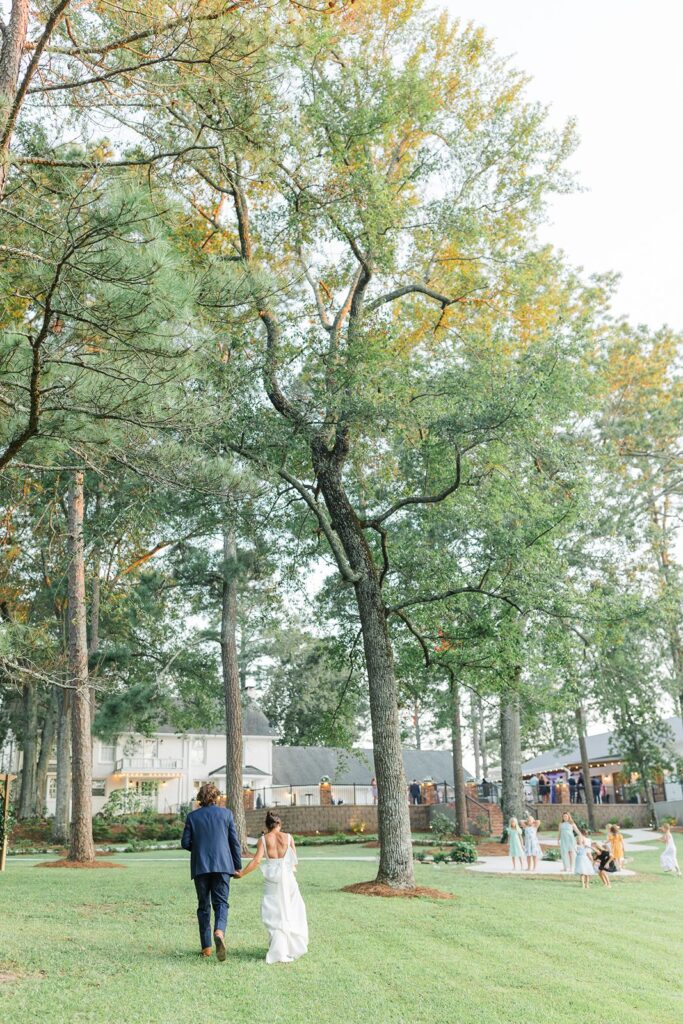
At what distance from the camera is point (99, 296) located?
594cm

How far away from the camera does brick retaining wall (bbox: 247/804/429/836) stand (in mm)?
26625

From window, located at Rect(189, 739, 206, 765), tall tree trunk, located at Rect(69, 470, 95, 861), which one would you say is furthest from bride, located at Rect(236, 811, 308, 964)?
window, located at Rect(189, 739, 206, 765)

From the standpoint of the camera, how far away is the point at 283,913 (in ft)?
21.7

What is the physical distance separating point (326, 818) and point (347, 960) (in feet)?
69.5

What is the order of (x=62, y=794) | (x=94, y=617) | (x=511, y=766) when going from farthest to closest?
1. (x=62, y=794)
2. (x=511, y=766)
3. (x=94, y=617)

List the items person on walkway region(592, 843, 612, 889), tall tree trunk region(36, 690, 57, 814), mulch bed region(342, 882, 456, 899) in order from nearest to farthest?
mulch bed region(342, 882, 456, 899)
person on walkway region(592, 843, 612, 889)
tall tree trunk region(36, 690, 57, 814)

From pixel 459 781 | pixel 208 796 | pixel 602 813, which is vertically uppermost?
pixel 208 796

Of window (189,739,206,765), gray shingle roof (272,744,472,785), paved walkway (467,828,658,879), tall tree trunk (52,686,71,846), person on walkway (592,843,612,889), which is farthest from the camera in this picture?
gray shingle roof (272,744,472,785)

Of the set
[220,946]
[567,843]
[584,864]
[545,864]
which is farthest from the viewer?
[545,864]

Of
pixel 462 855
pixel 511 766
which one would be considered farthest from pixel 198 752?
pixel 462 855

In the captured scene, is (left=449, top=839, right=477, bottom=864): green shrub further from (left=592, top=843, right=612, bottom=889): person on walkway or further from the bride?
the bride

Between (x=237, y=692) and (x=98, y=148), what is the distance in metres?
13.4

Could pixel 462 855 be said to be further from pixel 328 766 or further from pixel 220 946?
pixel 328 766

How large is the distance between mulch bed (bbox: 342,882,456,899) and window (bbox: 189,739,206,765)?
1242 inches
